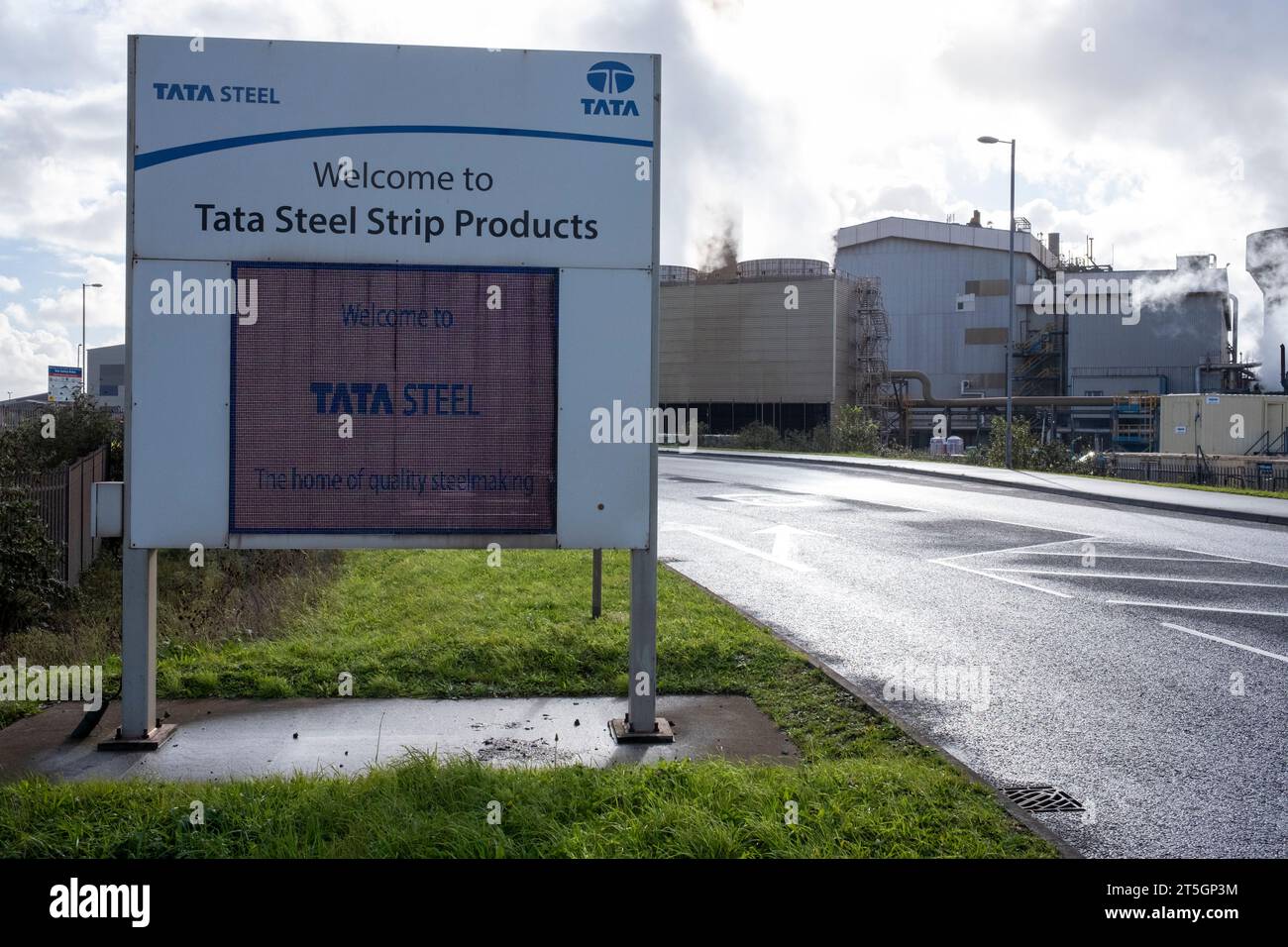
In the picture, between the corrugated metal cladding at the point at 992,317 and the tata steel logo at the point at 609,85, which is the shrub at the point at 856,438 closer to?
the corrugated metal cladding at the point at 992,317

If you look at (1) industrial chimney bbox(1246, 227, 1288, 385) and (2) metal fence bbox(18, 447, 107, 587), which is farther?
(1) industrial chimney bbox(1246, 227, 1288, 385)

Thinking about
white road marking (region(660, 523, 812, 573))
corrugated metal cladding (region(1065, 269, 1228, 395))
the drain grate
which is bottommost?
the drain grate

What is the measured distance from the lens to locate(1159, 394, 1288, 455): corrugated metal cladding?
38156 mm

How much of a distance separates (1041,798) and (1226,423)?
38509 mm

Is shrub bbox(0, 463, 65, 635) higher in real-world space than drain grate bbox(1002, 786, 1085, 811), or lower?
higher

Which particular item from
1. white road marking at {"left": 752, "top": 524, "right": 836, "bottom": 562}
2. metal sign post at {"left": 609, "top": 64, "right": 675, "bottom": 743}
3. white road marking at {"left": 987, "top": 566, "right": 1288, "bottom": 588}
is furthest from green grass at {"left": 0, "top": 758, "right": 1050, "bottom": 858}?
white road marking at {"left": 752, "top": 524, "right": 836, "bottom": 562}

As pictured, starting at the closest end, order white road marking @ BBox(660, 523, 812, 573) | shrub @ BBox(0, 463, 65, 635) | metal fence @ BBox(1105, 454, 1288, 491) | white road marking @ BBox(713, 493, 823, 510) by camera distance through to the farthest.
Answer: shrub @ BBox(0, 463, 65, 635) < white road marking @ BBox(660, 523, 812, 573) < white road marking @ BBox(713, 493, 823, 510) < metal fence @ BBox(1105, 454, 1288, 491)

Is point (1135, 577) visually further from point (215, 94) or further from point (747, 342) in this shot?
point (747, 342)

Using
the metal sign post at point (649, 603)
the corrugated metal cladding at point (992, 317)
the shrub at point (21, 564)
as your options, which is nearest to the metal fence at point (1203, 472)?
the metal sign post at point (649, 603)

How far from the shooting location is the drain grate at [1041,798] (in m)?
4.68

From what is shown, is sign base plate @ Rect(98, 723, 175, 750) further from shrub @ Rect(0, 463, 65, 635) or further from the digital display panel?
shrub @ Rect(0, 463, 65, 635)

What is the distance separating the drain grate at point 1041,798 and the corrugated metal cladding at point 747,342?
58.2 metres

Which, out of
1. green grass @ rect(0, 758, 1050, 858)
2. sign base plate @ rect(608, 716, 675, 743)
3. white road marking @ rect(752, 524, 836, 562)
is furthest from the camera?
white road marking @ rect(752, 524, 836, 562)

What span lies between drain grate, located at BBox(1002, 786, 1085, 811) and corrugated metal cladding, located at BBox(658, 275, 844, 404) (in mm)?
58204
